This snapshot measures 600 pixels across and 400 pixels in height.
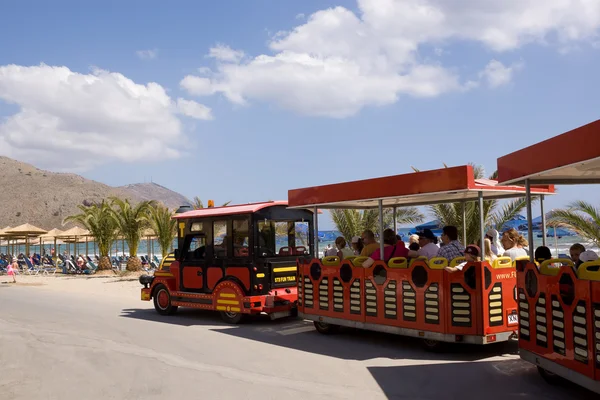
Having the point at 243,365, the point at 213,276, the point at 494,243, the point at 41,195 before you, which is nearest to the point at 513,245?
the point at 494,243

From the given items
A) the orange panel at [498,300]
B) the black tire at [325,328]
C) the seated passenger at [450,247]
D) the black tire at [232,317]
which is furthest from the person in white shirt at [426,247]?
the black tire at [232,317]

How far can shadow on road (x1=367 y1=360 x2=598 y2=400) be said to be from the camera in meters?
5.97

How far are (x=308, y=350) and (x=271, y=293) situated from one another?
260 cm

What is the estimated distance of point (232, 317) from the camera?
11.4 m

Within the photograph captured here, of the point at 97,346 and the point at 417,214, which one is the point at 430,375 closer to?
the point at 97,346

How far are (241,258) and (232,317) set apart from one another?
1196 millimetres

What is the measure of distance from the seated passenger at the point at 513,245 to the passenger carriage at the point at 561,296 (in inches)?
63.3

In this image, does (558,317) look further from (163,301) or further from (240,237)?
(163,301)

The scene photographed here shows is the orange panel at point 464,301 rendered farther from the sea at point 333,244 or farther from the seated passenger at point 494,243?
the sea at point 333,244

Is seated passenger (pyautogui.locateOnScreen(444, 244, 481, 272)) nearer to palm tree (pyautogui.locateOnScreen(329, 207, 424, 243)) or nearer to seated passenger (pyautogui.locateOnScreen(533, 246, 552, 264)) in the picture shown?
seated passenger (pyautogui.locateOnScreen(533, 246, 552, 264))

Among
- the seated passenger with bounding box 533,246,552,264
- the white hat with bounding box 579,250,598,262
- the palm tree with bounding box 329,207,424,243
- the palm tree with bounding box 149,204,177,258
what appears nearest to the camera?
the white hat with bounding box 579,250,598,262

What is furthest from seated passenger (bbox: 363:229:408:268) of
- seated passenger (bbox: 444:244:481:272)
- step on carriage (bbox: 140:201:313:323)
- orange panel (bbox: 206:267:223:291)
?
orange panel (bbox: 206:267:223:291)

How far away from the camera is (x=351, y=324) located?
30.1 ft

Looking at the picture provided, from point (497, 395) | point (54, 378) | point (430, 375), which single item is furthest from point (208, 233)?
point (497, 395)
